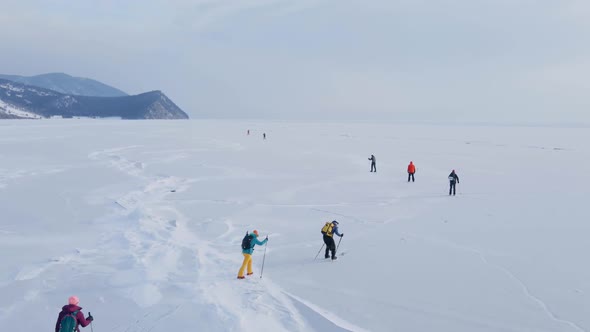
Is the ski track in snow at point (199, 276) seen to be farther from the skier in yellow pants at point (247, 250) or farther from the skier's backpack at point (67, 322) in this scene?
the skier's backpack at point (67, 322)

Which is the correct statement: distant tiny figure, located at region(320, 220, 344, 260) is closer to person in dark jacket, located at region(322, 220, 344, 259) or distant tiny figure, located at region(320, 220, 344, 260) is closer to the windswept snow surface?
person in dark jacket, located at region(322, 220, 344, 259)

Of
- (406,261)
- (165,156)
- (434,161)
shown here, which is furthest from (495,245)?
(165,156)

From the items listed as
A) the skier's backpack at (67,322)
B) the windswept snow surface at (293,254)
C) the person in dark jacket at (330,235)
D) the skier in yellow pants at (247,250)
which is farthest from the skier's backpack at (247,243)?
the skier's backpack at (67,322)

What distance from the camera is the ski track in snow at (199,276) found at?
22.0 feet

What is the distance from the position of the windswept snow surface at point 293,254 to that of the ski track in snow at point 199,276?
0.12 feet

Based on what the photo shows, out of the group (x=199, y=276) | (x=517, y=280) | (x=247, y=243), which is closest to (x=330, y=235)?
(x=247, y=243)

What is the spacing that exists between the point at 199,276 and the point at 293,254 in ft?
7.93

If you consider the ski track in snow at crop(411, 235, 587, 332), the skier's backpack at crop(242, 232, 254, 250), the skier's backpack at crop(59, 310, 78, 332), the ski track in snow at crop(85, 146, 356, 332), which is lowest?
the ski track in snow at crop(85, 146, 356, 332)

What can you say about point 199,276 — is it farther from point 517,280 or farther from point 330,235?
point 517,280

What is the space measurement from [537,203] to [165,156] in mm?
22618

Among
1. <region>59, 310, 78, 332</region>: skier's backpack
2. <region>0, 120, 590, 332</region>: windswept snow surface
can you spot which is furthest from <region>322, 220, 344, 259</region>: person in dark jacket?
<region>59, 310, 78, 332</region>: skier's backpack

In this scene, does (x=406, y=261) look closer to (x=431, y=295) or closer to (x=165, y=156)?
(x=431, y=295)

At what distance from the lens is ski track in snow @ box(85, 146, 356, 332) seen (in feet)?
22.0

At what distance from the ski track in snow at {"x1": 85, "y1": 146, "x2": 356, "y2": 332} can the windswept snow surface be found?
36 millimetres
